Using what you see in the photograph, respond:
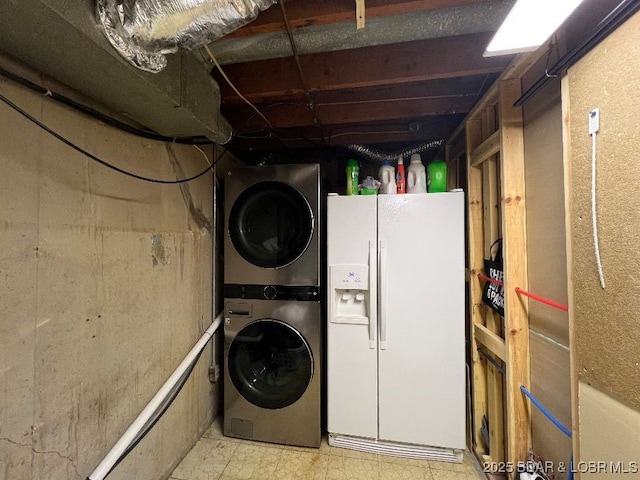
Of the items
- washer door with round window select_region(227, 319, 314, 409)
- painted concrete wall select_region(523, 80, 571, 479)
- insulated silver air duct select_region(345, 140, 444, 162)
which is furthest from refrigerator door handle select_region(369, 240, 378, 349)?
insulated silver air duct select_region(345, 140, 444, 162)

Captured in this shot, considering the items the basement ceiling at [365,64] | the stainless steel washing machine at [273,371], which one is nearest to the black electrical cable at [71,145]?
the basement ceiling at [365,64]

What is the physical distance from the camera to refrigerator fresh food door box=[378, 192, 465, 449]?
1.66 m

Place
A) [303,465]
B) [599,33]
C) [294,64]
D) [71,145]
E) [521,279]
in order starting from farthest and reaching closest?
[303,465], [294,64], [521,279], [71,145], [599,33]

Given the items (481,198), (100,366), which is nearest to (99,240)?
(100,366)

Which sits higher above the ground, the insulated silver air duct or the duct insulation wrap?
the insulated silver air duct

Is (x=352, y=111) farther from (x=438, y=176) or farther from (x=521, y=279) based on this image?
(x=521, y=279)

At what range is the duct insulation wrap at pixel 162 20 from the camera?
805mm

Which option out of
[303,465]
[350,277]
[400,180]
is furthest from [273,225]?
[303,465]

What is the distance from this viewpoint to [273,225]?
1.94 metres

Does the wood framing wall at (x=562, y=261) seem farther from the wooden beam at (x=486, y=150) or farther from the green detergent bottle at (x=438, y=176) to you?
the green detergent bottle at (x=438, y=176)

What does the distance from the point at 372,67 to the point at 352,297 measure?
4.61 ft

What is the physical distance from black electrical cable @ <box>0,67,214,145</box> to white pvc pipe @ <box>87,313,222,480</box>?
1.28 metres

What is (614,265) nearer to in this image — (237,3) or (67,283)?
(237,3)

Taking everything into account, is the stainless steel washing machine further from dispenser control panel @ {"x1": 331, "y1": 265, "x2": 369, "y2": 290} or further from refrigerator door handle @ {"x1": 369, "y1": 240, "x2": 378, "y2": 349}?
refrigerator door handle @ {"x1": 369, "y1": 240, "x2": 378, "y2": 349}
